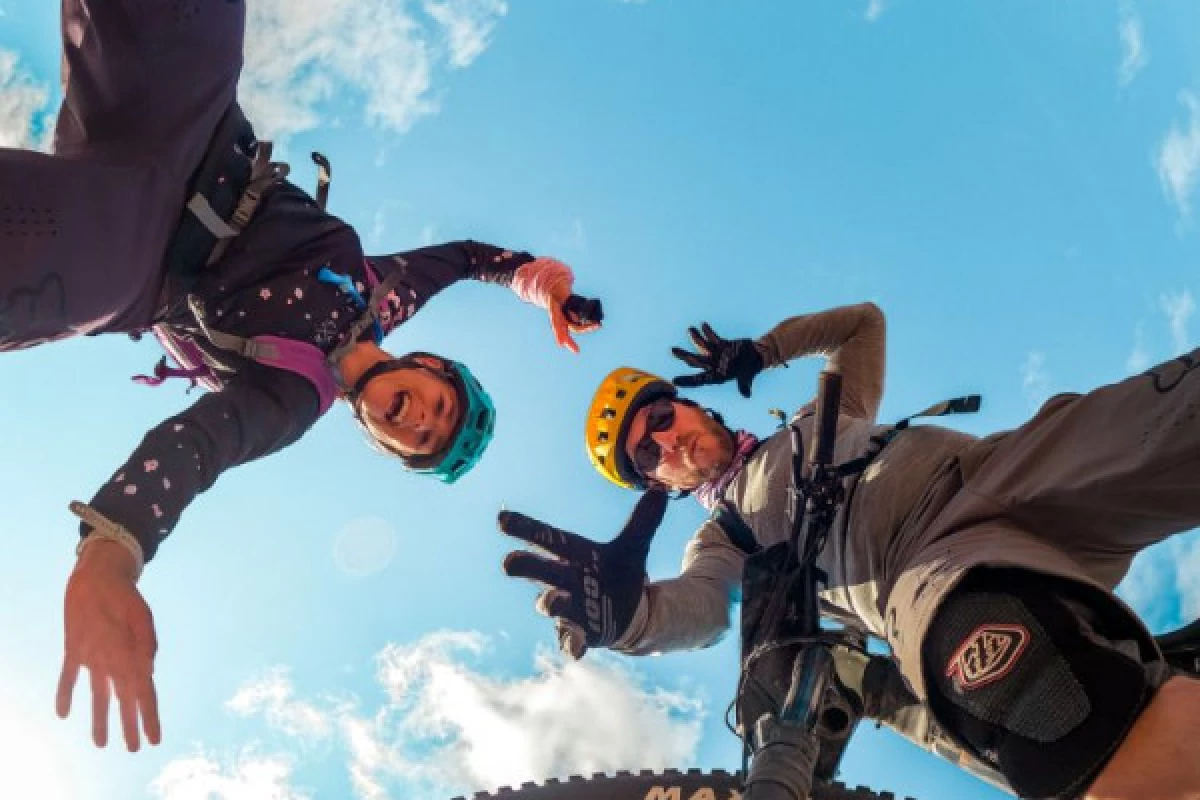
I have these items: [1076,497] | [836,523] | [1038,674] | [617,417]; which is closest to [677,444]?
[617,417]

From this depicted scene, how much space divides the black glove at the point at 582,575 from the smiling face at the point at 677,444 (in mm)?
1502

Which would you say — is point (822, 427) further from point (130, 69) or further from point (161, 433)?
point (130, 69)

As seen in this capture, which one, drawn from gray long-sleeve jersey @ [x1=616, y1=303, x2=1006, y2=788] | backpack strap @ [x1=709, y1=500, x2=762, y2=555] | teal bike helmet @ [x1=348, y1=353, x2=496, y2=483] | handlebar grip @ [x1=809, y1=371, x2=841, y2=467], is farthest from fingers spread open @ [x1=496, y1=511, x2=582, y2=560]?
teal bike helmet @ [x1=348, y1=353, x2=496, y2=483]

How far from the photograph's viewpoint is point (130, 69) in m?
3.71

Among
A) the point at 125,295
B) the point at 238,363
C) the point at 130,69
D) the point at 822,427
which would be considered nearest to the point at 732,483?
A: the point at 822,427

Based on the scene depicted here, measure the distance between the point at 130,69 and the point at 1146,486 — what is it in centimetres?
404

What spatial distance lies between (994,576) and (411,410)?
9.39ft

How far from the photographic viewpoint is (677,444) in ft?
17.0

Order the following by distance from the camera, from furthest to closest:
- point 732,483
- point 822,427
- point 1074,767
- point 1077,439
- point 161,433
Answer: point 732,483, point 161,433, point 822,427, point 1077,439, point 1074,767

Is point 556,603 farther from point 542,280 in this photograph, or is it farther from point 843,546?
point 542,280

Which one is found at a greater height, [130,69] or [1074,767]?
[130,69]

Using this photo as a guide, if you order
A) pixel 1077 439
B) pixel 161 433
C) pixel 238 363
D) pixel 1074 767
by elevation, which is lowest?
pixel 1074 767

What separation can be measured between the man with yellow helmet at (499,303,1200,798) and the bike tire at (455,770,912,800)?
0.97 metres

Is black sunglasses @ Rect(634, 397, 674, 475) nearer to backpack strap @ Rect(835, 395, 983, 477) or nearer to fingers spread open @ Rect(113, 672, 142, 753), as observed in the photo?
backpack strap @ Rect(835, 395, 983, 477)
